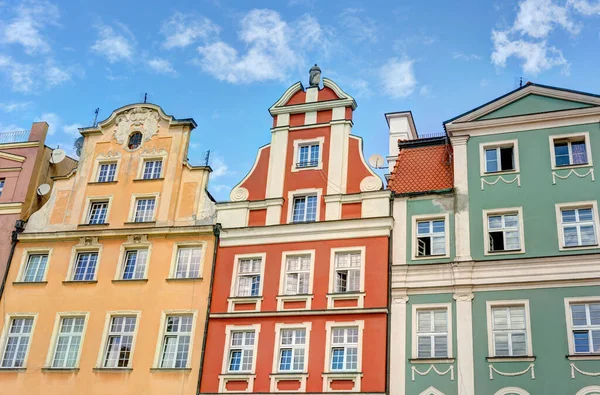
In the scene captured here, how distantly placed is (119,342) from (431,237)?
13.2 metres

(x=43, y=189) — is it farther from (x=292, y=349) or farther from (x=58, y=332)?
(x=292, y=349)

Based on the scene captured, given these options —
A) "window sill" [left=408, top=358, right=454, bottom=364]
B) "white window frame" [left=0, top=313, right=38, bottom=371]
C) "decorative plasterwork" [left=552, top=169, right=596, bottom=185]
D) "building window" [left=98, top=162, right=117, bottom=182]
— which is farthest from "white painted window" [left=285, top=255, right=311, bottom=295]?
"white window frame" [left=0, top=313, right=38, bottom=371]

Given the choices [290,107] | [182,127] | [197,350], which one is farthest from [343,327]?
[182,127]

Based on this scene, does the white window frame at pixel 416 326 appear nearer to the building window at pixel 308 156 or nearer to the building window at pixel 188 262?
the building window at pixel 308 156

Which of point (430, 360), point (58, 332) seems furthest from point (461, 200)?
point (58, 332)

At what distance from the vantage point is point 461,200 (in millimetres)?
29078

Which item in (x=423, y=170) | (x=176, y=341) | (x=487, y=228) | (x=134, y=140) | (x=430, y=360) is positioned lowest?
(x=430, y=360)

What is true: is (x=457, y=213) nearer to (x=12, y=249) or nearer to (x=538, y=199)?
(x=538, y=199)

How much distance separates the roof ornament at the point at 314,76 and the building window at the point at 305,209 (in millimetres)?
5871

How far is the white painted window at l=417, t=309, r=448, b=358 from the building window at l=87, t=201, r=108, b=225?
15075 millimetres

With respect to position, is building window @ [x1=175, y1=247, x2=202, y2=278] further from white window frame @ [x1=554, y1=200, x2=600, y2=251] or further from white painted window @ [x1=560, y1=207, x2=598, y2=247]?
white painted window @ [x1=560, y1=207, x2=598, y2=247]

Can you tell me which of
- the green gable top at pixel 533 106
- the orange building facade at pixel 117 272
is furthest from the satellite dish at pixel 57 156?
the green gable top at pixel 533 106

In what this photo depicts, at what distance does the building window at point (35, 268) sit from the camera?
3347 centimetres

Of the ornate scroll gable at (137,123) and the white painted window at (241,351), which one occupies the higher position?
the ornate scroll gable at (137,123)
